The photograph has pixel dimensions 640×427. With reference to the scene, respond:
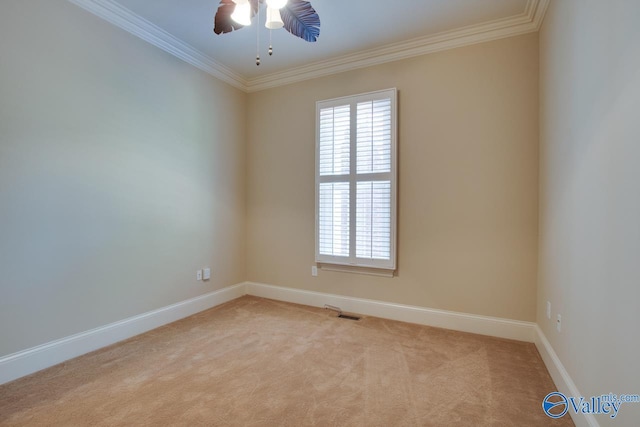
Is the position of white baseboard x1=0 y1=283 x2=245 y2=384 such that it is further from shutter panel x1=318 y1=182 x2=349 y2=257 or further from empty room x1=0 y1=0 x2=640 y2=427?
shutter panel x1=318 y1=182 x2=349 y2=257

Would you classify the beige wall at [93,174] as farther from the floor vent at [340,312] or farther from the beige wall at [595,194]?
the beige wall at [595,194]

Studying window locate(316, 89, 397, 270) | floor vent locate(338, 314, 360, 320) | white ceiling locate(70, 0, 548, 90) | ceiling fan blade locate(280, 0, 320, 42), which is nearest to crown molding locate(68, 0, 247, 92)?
white ceiling locate(70, 0, 548, 90)

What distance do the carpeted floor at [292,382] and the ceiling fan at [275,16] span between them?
7.31 feet

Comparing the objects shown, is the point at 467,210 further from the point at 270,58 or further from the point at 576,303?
the point at 270,58

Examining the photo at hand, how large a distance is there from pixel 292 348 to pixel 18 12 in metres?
3.24

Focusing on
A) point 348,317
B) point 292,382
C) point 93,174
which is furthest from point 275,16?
point 348,317

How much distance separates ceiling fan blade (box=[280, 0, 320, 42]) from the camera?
197 cm

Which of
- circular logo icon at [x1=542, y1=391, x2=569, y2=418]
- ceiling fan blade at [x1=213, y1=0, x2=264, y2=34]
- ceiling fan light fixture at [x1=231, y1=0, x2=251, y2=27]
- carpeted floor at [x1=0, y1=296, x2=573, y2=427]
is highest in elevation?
ceiling fan blade at [x1=213, y1=0, x2=264, y2=34]

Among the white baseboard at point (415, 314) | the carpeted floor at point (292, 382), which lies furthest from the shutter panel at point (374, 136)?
the carpeted floor at point (292, 382)

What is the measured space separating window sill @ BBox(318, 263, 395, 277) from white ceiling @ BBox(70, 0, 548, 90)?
7.67 feet

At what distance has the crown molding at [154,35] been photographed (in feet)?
8.09

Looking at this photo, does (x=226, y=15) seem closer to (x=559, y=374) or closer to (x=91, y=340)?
(x=91, y=340)

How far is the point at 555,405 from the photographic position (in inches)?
70.4

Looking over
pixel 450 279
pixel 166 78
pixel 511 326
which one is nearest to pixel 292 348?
pixel 450 279
